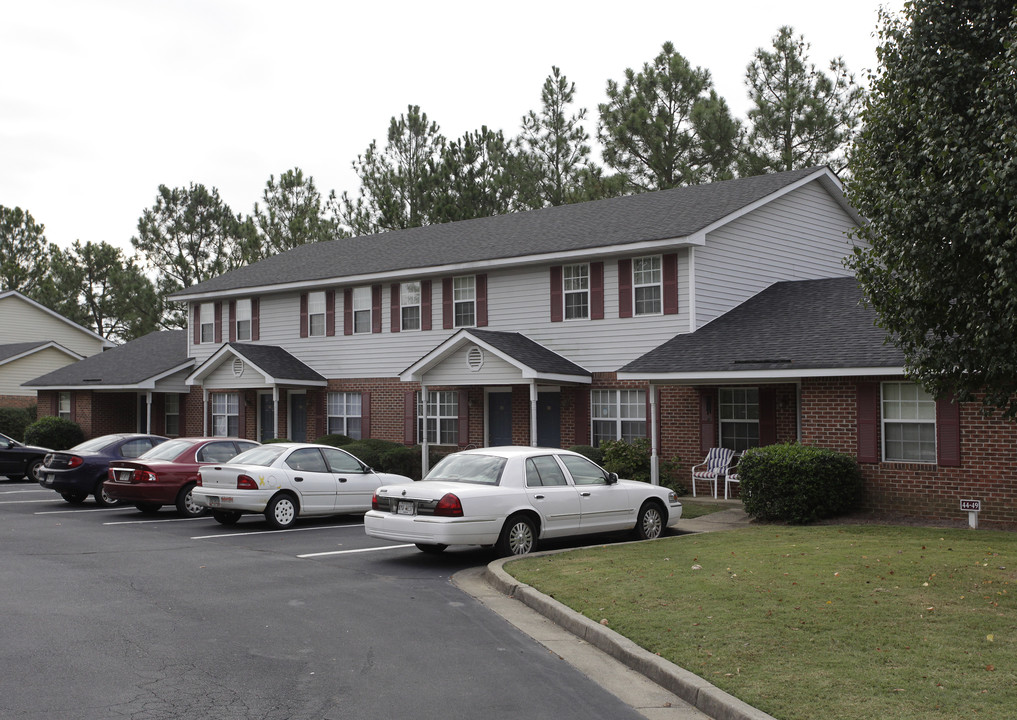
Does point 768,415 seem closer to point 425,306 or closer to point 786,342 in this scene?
point 786,342

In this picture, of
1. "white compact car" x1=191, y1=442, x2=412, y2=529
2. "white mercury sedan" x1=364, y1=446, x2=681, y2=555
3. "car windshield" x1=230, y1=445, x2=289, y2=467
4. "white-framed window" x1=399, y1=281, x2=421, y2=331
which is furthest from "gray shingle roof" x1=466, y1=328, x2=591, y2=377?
"white mercury sedan" x1=364, y1=446, x2=681, y2=555

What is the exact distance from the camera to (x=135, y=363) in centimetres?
3569

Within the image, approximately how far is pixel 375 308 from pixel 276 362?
352 cm

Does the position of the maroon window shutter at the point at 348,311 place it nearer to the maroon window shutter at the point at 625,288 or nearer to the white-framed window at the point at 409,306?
the white-framed window at the point at 409,306

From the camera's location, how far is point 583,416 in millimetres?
22812

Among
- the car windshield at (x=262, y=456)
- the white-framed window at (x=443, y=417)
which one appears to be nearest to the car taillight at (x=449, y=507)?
the car windshield at (x=262, y=456)

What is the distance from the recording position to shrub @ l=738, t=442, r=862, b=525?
1587 centimetres

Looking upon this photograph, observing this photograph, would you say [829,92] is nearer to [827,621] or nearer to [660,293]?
[660,293]

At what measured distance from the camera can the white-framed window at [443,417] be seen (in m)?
25.9

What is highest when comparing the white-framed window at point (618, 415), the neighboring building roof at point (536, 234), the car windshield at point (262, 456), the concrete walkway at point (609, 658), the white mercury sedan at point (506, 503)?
the neighboring building roof at point (536, 234)

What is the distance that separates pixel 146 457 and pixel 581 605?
37.6 feet

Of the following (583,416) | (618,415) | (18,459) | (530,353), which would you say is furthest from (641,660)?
(18,459)

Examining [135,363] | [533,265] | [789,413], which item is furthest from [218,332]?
[789,413]

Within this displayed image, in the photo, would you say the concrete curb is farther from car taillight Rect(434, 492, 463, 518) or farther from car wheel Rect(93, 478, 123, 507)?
car wheel Rect(93, 478, 123, 507)
